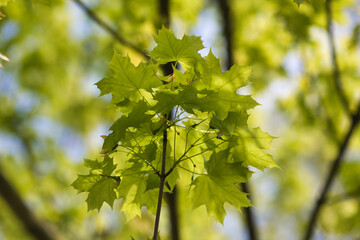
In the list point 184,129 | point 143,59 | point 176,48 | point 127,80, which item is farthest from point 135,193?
point 143,59

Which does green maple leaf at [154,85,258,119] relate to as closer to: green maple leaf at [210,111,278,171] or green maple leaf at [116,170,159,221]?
green maple leaf at [210,111,278,171]

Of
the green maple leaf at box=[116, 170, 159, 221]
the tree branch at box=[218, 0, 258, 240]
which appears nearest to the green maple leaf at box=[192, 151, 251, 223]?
the green maple leaf at box=[116, 170, 159, 221]

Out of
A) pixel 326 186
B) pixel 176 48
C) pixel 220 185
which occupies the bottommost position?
pixel 220 185

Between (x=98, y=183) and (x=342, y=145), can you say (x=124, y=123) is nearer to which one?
(x=98, y=183)

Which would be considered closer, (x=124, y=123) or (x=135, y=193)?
(x=124, y=123)

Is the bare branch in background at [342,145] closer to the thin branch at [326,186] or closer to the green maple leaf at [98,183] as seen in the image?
the thin branch at [326,186]

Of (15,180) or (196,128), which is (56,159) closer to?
(15,180)

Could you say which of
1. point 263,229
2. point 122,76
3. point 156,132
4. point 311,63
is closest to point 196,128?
point 156,132
